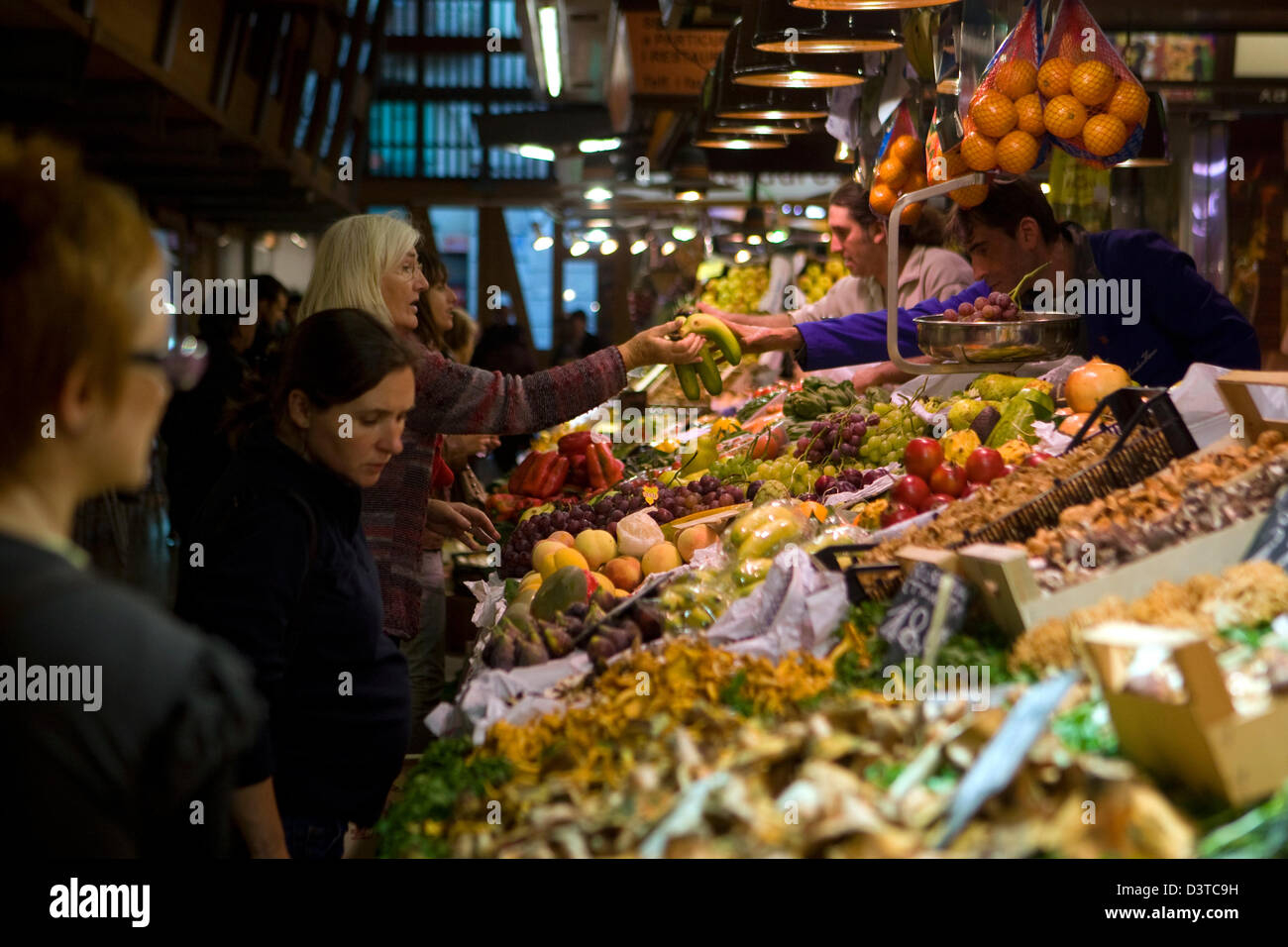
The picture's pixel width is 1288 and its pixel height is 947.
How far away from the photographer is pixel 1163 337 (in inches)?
180

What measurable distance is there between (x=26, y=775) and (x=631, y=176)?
11333 millimetres

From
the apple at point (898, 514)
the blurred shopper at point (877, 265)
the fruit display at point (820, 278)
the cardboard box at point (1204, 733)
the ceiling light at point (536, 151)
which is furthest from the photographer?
the fruit display at point (820, 278)

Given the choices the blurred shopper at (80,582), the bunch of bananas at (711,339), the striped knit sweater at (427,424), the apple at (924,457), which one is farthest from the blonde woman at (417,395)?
the blurred shopper at (80,582)

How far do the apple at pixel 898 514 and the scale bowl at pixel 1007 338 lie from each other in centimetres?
69

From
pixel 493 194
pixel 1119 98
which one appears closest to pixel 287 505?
pixel 1119 98

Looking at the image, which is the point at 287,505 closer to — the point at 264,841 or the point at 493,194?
the point at 264,841

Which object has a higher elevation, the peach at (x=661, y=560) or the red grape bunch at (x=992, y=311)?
the red grape bunch at (x=992, y=311)

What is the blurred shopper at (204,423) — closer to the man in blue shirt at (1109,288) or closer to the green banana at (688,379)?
the green banana at (688,379)

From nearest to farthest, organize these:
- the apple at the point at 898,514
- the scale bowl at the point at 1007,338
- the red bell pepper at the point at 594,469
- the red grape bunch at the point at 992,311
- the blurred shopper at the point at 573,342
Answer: the apple at the point at 898,514
the scale bowl at the point at 1007,338
the red grape bunch at the point at 992,311
the red bell pepper at the point at 594,469
the blurred shopper at the point at 573,342

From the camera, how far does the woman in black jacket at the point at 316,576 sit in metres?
2.26

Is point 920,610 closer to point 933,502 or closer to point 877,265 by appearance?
point 933,502

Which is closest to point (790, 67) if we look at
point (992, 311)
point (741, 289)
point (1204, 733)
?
point (992, 311)

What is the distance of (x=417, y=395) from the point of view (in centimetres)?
358

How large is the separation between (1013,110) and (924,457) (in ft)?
3.19
